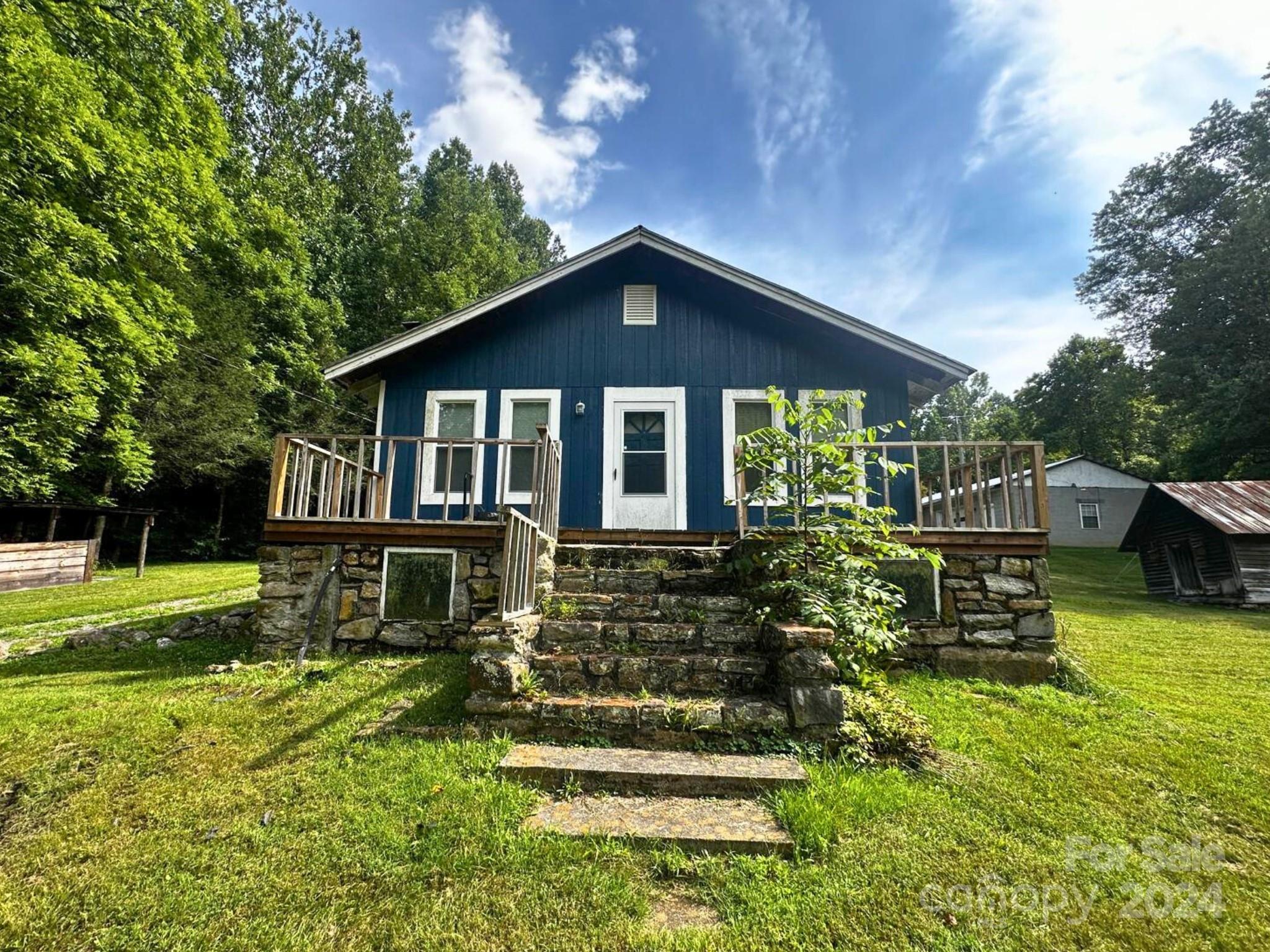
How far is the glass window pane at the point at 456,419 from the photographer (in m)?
7.86

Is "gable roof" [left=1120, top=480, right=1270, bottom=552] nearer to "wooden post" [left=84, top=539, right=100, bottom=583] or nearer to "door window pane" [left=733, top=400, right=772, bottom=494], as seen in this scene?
"door window pane" [left=733, top=400, right=772, bottom=494]

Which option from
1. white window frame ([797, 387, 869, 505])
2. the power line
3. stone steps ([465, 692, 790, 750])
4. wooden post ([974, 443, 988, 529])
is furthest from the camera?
the power line

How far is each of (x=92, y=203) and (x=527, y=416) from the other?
1046 cm

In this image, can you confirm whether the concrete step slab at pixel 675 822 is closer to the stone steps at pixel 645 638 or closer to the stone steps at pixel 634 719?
the stone steps at pixel 634 719

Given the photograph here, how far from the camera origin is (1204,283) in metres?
19.7

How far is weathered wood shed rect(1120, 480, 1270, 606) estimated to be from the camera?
11.3m

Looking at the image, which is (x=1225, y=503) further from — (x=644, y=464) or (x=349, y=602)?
(x=349, y=602)

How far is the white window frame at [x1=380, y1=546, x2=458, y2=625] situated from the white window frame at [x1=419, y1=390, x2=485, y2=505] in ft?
5.99

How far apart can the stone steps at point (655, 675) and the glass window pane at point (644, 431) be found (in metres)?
4.19

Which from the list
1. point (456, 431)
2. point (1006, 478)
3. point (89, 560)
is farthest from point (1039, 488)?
point (89, 560)

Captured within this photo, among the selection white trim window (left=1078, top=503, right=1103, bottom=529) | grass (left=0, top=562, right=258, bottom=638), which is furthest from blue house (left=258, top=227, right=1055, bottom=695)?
white trim window (left=1078, top=503, right=1103, bottom=529)

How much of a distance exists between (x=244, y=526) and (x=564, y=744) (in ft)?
69.8

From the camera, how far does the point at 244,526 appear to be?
19.4 m

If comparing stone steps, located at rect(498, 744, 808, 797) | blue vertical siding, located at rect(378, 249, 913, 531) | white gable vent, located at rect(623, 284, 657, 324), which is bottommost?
stone steps, located at rect(498, 744, 808, 797)
